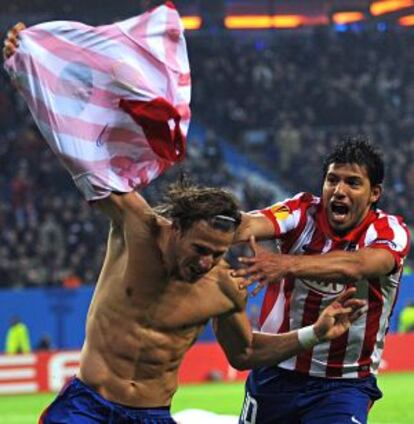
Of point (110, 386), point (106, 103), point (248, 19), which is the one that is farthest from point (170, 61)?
point (248, 19)

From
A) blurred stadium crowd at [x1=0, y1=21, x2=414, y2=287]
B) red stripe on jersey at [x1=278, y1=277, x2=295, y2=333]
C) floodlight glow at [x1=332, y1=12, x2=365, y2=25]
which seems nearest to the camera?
red stripe on jersey at [x1=278, y1=277, x2=295, y2=333]

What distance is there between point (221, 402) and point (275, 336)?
9.83 metres

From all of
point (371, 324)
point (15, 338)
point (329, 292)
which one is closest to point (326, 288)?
point (329, 292)

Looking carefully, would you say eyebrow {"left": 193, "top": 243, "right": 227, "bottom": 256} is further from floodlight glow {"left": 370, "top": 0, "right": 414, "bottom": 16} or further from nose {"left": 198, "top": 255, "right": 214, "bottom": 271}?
floodlight glow {"left": 370, "top": 0, "right": 414, "bottom": 16}

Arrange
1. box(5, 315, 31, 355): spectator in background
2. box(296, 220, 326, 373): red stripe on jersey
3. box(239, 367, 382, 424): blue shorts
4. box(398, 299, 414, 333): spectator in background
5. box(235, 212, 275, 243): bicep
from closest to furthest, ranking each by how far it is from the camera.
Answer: box(235, 212, 275, 243): bicep < box(239, 367, 382, 424): blue shorts < box(296, 220, 326, 373): red stripe on jersey < box(5, 315, 31, 355): spectator in background < box(398, 299, 414, 333): spectator in background

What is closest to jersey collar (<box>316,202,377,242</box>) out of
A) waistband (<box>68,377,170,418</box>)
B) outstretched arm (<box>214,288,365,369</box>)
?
outstretched arm (<box>214,288,365,369</box>)

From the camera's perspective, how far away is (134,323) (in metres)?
5.21

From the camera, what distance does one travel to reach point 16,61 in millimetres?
5547

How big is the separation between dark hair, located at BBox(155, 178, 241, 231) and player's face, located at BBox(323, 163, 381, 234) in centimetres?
107

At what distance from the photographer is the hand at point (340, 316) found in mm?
5668

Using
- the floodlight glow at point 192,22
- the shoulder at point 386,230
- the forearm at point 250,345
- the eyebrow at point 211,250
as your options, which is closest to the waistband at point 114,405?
the forearm at point 250,345

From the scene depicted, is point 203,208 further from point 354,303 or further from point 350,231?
point 350,231

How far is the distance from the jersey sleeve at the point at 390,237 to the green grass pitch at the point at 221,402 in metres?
6.87

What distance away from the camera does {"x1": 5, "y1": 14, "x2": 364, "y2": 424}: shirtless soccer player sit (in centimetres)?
511
